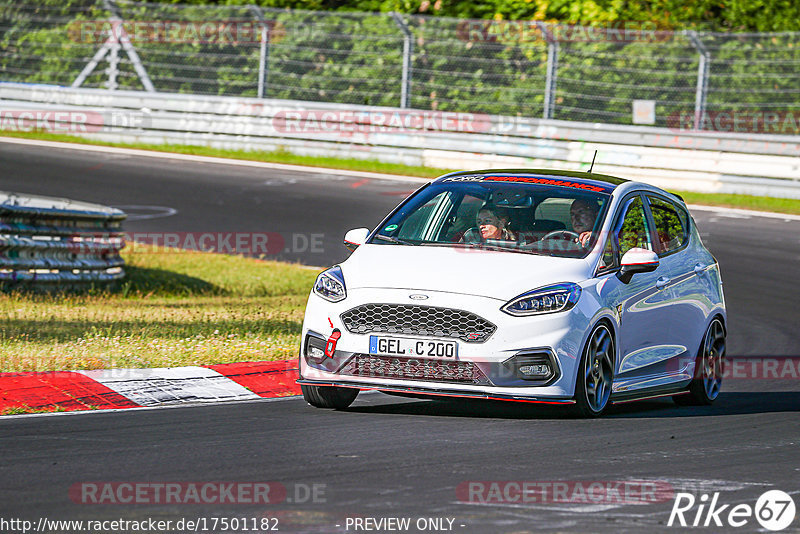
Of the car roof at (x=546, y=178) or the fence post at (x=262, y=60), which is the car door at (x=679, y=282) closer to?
the car roof at (x=546, y=178)

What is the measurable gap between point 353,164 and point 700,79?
21.9ft

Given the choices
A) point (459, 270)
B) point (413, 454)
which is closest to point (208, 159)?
point (459, 270)

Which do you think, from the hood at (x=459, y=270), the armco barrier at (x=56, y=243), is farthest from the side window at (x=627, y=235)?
the armco barrier at (x=56, y=243)

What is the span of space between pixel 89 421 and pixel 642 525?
11.9 feet

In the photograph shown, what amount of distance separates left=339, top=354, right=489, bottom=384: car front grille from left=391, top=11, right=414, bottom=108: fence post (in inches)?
750

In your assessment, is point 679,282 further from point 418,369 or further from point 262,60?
point 262,60

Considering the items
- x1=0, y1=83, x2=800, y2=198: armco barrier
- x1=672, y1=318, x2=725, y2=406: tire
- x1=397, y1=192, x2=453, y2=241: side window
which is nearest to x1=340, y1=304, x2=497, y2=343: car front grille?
x1=397, y1=192, x2=453, y2=241: side window

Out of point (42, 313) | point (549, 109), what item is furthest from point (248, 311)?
point (549, 109)

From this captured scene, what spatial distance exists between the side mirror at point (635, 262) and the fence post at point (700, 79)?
16447 millimetres

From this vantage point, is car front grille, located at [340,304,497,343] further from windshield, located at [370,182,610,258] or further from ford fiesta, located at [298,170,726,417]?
windshield, located at [370,182,610,258]

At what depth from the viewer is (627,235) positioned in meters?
9.59

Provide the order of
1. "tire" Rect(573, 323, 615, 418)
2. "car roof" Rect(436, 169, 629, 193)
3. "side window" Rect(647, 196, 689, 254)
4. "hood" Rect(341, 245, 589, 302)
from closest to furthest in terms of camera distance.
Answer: "hood" Rect(341, 245, 589, 302) → "tire" Rect(573, 323, 615, 418) → "car roof" Rect(436, 169, 629, 193) → "side window" Rect(647, 196, 689, 254)

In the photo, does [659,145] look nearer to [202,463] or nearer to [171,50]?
[171,50]

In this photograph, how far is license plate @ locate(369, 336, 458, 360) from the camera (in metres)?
8.28
